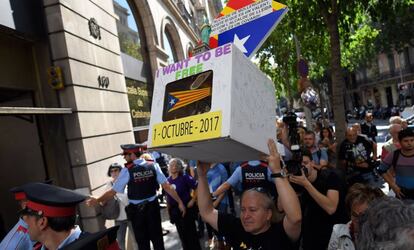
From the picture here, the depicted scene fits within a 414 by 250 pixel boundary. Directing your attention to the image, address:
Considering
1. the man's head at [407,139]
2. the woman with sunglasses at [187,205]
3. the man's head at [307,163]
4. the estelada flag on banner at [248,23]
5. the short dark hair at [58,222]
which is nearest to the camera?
Result: the short dark hair at [58,222]

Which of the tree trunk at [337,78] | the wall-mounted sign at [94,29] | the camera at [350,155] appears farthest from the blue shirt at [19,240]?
the tree trunk at [337,78]

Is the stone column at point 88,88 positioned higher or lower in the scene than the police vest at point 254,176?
higher

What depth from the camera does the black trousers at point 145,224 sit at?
5922 millimetres

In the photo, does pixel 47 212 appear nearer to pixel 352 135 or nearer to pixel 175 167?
pixel 175 167

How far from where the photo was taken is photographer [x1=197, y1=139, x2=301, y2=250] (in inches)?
93.7

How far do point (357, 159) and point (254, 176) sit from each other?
6.71 feet

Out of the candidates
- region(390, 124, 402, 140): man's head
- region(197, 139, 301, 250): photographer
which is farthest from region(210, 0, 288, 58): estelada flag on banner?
region(390, 124, 402, 140): man's head

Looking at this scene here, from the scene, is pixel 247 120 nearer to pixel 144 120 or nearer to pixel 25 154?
pixel 25 154

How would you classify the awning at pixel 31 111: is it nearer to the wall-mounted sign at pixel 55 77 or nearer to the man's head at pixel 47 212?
the wall-mounted sign at pixel 55 77

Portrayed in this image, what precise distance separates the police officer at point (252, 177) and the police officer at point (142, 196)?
3.64ft

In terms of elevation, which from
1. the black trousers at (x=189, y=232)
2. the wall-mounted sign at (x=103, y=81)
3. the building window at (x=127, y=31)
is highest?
the building window at (x=127, y=31)

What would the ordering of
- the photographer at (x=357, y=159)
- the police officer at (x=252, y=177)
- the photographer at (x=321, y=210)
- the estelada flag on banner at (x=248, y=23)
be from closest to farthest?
the estelada flag on banner at (x=248, y=23), the photographer at (x=321, y=210), the police officer at (x=252, y=177), the photographer at (x=357, y=159)

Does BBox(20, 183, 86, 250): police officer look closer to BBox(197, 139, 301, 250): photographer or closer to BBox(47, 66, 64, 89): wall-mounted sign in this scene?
BBox(197, 139, 301, 250): photographer

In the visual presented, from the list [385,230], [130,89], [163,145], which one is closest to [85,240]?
[163,145]
